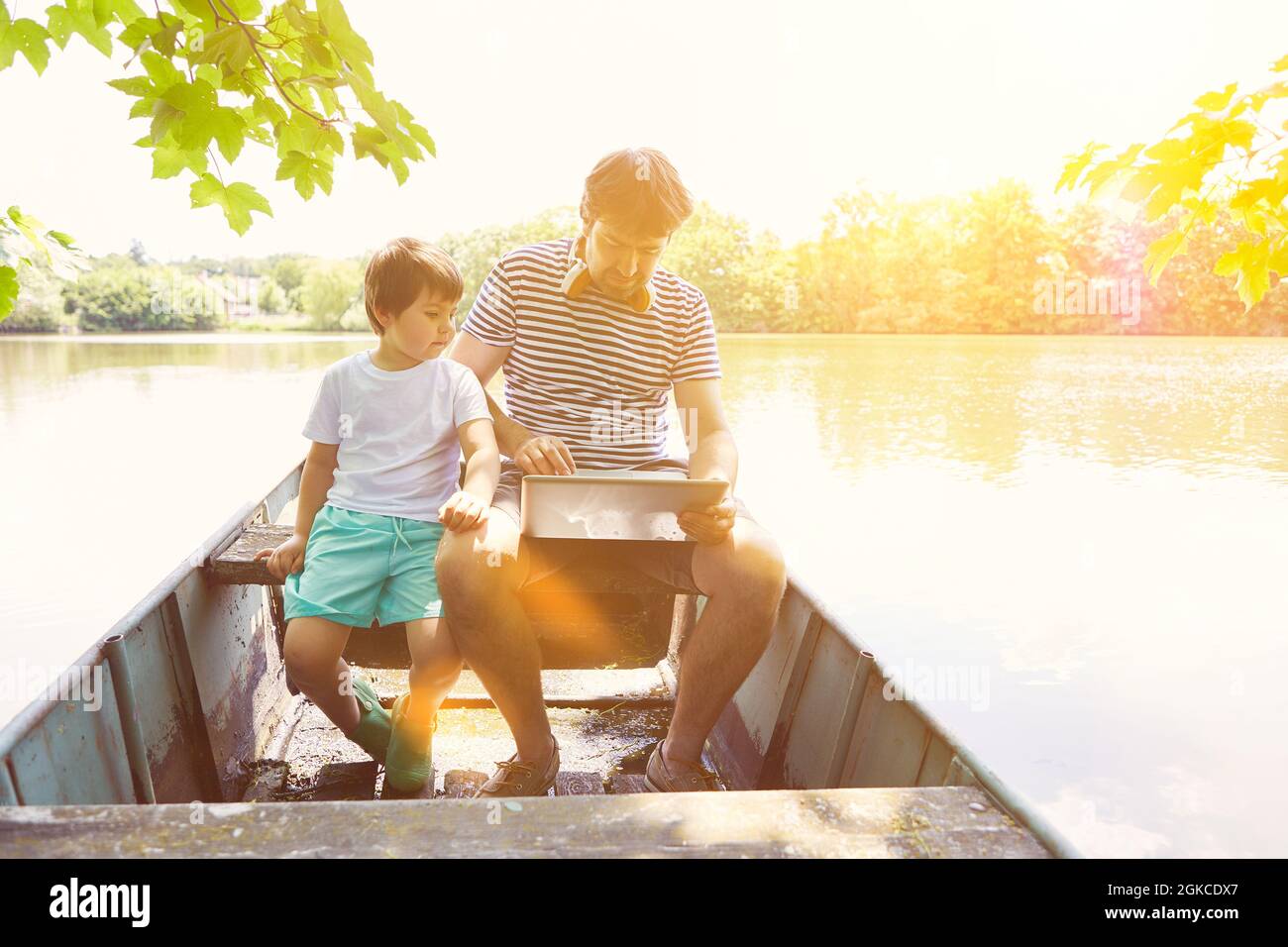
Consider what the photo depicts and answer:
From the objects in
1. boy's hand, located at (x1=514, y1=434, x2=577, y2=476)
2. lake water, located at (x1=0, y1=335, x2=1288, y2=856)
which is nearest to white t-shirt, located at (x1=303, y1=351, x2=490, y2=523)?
boy's hand, located at (x1=514, y1=434, x2=577, y2=476)

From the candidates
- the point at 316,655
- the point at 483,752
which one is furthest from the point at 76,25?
the point at 483,752

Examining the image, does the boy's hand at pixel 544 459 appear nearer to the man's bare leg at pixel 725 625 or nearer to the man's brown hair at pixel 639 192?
the man's bare leg at pixel 725 625

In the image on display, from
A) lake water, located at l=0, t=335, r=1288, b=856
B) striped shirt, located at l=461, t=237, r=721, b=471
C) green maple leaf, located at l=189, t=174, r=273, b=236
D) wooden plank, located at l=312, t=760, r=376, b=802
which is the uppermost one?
green maple leaf, located at l=189, t=174, r=273, b=236

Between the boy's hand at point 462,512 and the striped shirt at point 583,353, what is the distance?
1.89 ft

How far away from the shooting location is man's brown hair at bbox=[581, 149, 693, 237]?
2.23 m

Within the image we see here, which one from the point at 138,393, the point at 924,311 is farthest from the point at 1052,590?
the point at 924,311

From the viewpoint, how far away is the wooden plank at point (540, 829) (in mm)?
1247

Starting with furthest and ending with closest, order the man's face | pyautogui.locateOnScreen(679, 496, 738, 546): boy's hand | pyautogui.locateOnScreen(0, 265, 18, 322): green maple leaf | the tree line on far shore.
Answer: the tree line on far shore
the man's face
pyautogui.locateOnScreen(679, 496, 738, 546): boy's hand
pyautogui.locateOnScreen(0, 265, 18, 322): green maple leaf

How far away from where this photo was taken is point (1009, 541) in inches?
403

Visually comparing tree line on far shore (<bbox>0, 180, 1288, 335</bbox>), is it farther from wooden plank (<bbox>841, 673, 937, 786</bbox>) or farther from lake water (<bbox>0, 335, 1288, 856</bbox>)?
wooden plank (<bbox>841, 673, 937, 786</bbox>)

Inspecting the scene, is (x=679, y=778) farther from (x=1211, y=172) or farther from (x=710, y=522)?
(x=1211, y=172)

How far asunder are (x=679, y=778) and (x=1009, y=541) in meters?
9.01

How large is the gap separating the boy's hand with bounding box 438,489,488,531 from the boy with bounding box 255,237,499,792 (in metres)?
0.07

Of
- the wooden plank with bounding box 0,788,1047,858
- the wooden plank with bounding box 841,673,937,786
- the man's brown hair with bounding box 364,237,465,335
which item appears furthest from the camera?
the man's brown hair with bounding box 364,237,465,335
